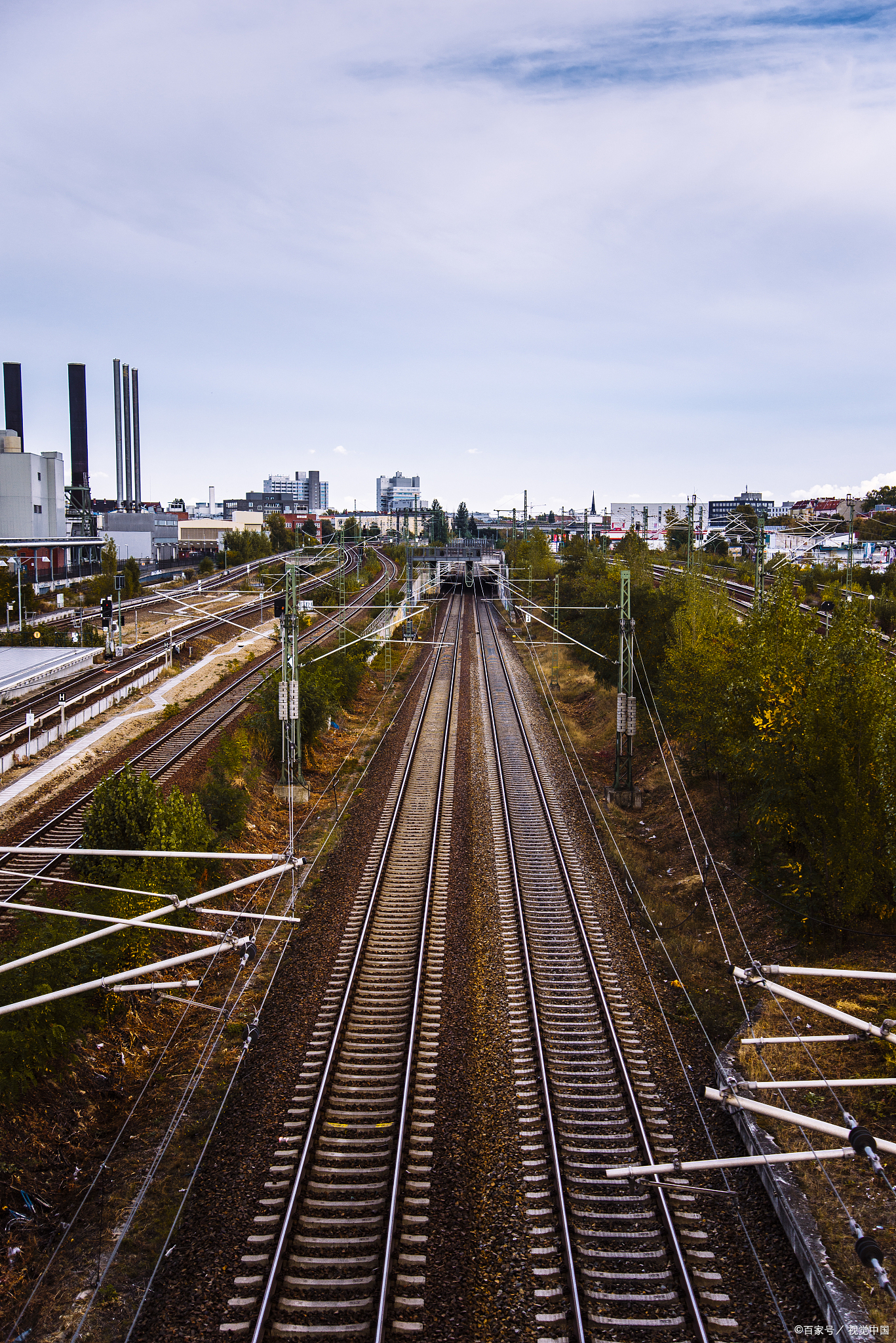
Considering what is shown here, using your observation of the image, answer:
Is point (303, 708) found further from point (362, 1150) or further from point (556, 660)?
point (556, 660)

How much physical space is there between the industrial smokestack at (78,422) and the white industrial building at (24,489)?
32.2ft

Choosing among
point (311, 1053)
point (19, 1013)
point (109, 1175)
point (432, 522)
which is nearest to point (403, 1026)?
point (311, 1053)

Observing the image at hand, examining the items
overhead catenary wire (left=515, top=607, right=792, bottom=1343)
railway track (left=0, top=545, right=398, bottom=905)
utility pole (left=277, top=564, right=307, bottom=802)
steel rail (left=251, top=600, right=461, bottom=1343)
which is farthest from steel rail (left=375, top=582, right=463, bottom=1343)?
railway track (left=0, top=545, right=398, bottom=905)

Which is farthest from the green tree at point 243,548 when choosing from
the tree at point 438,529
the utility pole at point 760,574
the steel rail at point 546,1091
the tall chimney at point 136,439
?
the steel rail at point 546,1091

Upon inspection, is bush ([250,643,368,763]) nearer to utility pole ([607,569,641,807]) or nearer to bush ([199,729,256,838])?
bush ([199,729,256,838])

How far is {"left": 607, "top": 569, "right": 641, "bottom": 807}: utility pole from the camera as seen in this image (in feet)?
67.3

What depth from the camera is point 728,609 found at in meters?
24.1

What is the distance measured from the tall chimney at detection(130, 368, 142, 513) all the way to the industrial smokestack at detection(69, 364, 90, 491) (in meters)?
14.0

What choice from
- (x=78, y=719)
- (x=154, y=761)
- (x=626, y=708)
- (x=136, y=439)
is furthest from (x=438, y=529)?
(x=626, y=708)

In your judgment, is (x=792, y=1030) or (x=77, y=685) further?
(x=77, y=685)

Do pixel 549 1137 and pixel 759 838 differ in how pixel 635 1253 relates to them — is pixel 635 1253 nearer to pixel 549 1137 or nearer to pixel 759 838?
pixel 549 1137

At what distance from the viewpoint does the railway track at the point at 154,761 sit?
1527 centimetres

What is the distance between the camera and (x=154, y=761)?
23.4 metres

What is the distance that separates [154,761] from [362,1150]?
52.0 ft
